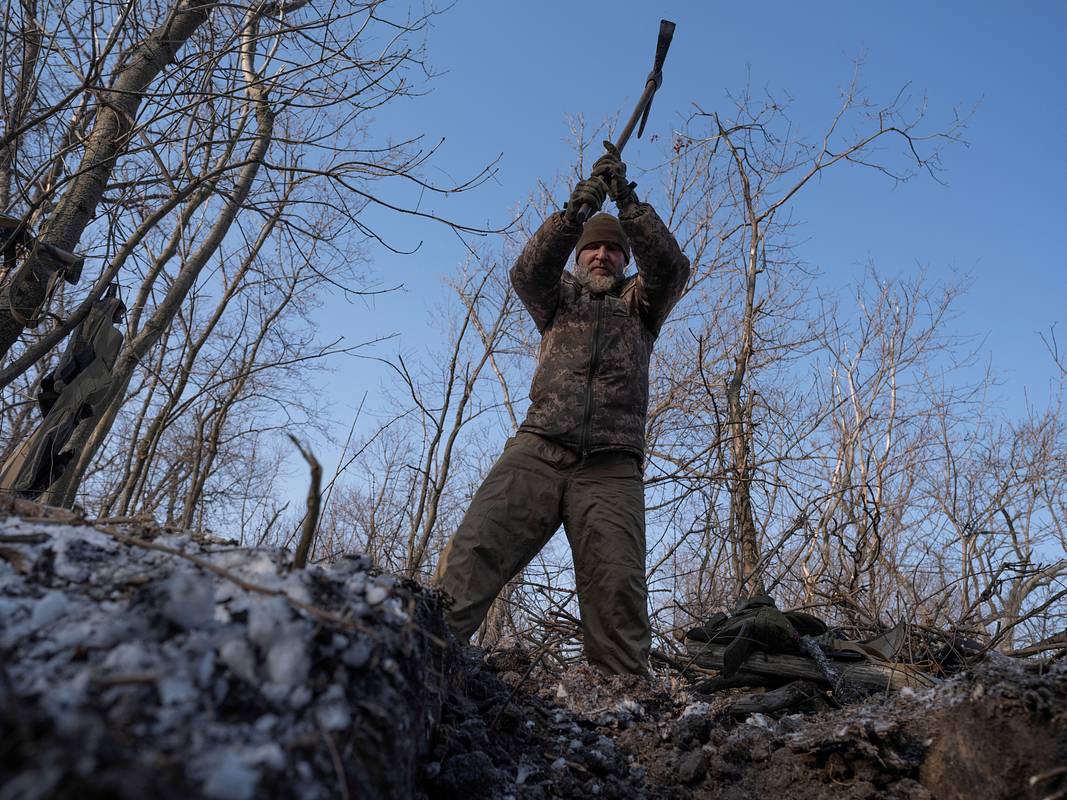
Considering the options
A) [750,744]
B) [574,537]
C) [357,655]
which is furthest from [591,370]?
[357,655]

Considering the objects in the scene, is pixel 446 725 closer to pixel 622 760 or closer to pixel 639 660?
pixel 622 760

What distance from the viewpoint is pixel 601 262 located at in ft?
14.4

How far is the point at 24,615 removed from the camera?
1083 millimetres

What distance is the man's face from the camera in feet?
14.3

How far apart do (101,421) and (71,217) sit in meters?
5.04

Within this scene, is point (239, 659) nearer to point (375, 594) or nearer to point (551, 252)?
point (375, 594)

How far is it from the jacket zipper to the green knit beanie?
421 mm

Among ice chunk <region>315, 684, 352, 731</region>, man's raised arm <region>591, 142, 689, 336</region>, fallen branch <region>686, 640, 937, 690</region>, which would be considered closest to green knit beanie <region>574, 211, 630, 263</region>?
man's raised arm <region>591, 142, 689, 336</region>

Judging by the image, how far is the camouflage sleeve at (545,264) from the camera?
4.01 meters

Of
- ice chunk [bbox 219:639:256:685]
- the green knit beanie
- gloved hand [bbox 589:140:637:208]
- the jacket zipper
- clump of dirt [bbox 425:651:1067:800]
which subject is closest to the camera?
ice chunk [bbox 219:639:256:685]

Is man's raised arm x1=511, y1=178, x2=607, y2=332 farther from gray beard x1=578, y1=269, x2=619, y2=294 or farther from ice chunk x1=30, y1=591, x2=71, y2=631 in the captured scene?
ice chunk x1=30, y1=591, x2=71, y2=631

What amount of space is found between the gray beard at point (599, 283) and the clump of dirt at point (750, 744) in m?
2.28

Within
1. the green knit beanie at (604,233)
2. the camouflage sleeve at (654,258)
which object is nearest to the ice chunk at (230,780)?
the camouflage sleeve at (654,258)

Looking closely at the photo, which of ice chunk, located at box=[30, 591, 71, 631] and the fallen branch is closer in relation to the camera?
ice chunk, located at box=[30, 591, 71, 631]
